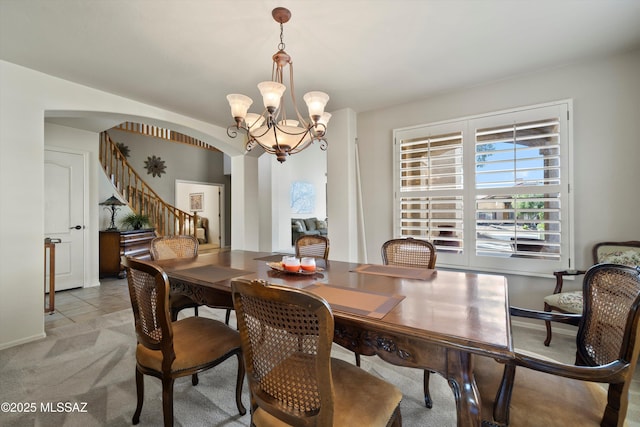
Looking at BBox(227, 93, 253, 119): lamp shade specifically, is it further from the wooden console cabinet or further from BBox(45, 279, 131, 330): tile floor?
the wooden console cabinet

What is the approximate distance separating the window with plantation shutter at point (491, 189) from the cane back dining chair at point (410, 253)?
1.08 metres

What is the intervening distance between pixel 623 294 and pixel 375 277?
1.06 m

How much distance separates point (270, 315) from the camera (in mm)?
919

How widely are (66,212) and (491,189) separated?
5.59 meters

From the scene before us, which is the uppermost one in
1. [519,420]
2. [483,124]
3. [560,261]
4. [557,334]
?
[483,124]

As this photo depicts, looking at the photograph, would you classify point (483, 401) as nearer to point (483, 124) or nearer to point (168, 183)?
point (483, 124)

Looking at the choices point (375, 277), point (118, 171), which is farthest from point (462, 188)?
point (118, 171)

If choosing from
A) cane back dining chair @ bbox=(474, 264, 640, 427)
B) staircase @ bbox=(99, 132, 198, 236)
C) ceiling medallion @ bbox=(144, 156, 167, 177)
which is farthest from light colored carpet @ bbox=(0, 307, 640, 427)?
ceiling medallion @ bbox=(144, 156, 167, 177)

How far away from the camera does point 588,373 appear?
921 mm

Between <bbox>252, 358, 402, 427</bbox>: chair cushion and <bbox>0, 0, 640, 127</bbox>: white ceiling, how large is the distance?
208cm

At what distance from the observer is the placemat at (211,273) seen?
5.54 feet

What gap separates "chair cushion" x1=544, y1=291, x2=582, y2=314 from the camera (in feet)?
7.13

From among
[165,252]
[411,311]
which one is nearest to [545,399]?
[411,311]

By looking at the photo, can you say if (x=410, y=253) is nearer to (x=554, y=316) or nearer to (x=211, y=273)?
(x=554, y=316)
